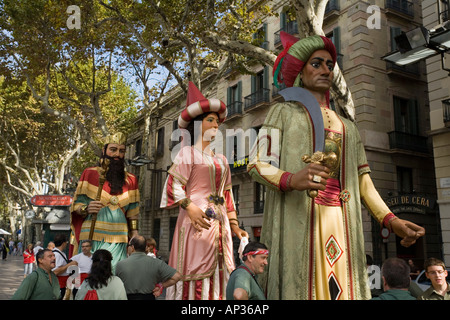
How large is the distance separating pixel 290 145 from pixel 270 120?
0.25 m

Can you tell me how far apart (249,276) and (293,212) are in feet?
1.77

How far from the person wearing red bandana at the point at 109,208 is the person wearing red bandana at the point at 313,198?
7.81 feet

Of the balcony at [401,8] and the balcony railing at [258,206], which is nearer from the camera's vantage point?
the balcony at [401,8]

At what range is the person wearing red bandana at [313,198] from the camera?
2.84m

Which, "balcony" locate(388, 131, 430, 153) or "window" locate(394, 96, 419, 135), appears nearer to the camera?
"balcony" locate(388, 131, 430, 153)

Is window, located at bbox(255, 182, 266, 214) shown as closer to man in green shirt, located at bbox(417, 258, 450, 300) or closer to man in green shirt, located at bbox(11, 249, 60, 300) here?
man in green shirt, located at bbox(417, 258, 450, 300)

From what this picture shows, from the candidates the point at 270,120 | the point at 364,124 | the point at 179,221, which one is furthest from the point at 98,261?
the point at 364,124

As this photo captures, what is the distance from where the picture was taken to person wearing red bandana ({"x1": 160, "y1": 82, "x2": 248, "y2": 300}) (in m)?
3.77

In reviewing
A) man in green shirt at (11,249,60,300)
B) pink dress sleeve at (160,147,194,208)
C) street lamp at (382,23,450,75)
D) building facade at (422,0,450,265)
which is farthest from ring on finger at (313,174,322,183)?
building facade at (422,0,450,265)

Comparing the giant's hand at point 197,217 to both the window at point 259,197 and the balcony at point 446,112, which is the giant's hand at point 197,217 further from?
the window at point 259,197

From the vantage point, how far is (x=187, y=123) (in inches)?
171

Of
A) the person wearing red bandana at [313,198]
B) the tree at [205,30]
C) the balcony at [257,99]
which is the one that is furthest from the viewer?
the balcony at [257,99]

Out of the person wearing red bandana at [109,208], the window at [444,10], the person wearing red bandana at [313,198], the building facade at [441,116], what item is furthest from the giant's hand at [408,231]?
the window at [444,10]
